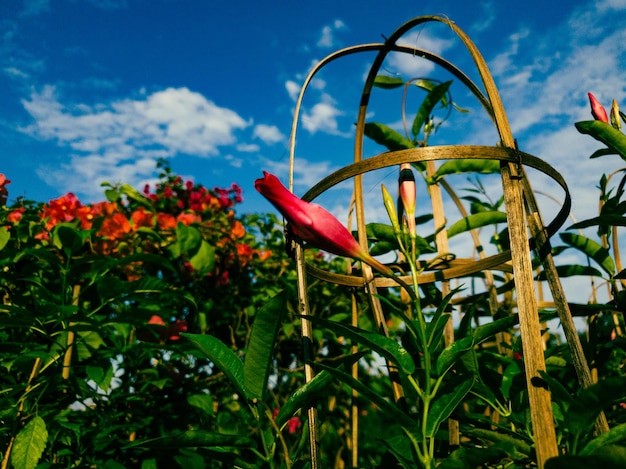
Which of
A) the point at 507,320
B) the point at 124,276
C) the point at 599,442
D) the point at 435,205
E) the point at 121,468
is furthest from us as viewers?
the point at 124,276

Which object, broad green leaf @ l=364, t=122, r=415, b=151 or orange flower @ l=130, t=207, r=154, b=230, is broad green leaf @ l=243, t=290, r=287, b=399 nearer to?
broad green leaf @ l=364, t=122, r=415, b=151

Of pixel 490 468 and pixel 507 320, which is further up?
pixel 507 320

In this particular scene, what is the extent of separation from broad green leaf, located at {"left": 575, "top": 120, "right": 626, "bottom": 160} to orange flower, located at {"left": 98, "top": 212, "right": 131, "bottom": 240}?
1.56 meters

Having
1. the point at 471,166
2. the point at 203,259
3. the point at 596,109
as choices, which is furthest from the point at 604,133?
the point at 203,259

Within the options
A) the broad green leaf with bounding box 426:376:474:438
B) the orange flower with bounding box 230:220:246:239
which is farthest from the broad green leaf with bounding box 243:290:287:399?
the orange flower with bounding box 230:220:246:239

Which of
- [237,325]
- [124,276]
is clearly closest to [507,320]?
[124,276]

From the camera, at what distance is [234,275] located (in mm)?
2266

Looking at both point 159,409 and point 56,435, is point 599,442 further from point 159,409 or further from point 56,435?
point 159,409

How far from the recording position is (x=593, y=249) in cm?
111

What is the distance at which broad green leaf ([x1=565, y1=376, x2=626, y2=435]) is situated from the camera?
1.40ft

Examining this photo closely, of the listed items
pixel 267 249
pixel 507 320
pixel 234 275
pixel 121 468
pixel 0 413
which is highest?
pixel 267 249

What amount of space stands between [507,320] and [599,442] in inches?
6.4

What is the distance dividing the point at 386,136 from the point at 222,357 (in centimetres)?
89

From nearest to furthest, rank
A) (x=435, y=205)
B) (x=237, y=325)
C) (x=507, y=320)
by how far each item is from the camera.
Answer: (x=507, y=320)
(x=435, y=205)
(x=237, y=325)
